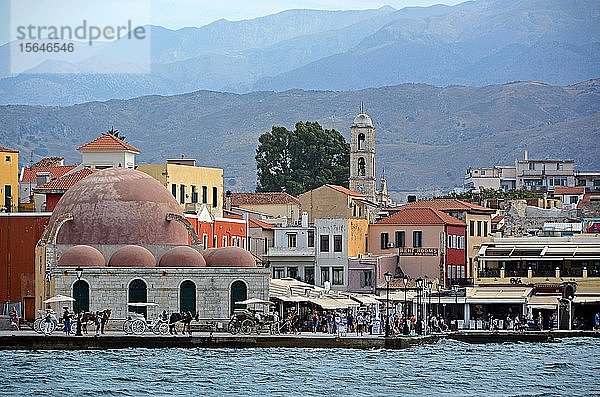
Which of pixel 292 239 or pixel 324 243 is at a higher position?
pixel 292 239

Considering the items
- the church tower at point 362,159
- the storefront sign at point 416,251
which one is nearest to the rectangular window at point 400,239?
the storefront sign at point 416,251

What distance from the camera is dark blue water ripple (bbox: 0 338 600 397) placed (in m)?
42.6

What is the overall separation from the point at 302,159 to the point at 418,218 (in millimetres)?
43634

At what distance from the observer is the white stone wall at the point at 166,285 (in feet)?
195

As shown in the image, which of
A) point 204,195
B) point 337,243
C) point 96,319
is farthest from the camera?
point 204,195

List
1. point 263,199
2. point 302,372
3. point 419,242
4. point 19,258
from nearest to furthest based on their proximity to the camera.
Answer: point 302,372
point 19,258
point 419,242
point 263,199

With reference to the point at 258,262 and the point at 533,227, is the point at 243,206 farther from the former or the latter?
the point at 258,262

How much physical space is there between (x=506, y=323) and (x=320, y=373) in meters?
24.8

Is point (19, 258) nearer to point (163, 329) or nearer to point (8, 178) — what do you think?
point (163, 329)

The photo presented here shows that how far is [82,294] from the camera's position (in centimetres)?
5947

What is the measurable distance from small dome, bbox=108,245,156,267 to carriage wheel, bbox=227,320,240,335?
431 cm

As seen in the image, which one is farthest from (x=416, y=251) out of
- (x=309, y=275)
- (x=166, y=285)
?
(x=166, y=285)

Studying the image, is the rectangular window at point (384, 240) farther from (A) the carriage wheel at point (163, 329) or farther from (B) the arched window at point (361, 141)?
(A) the carriage wheel at point (163, 329)

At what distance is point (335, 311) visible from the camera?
65.8 metres
